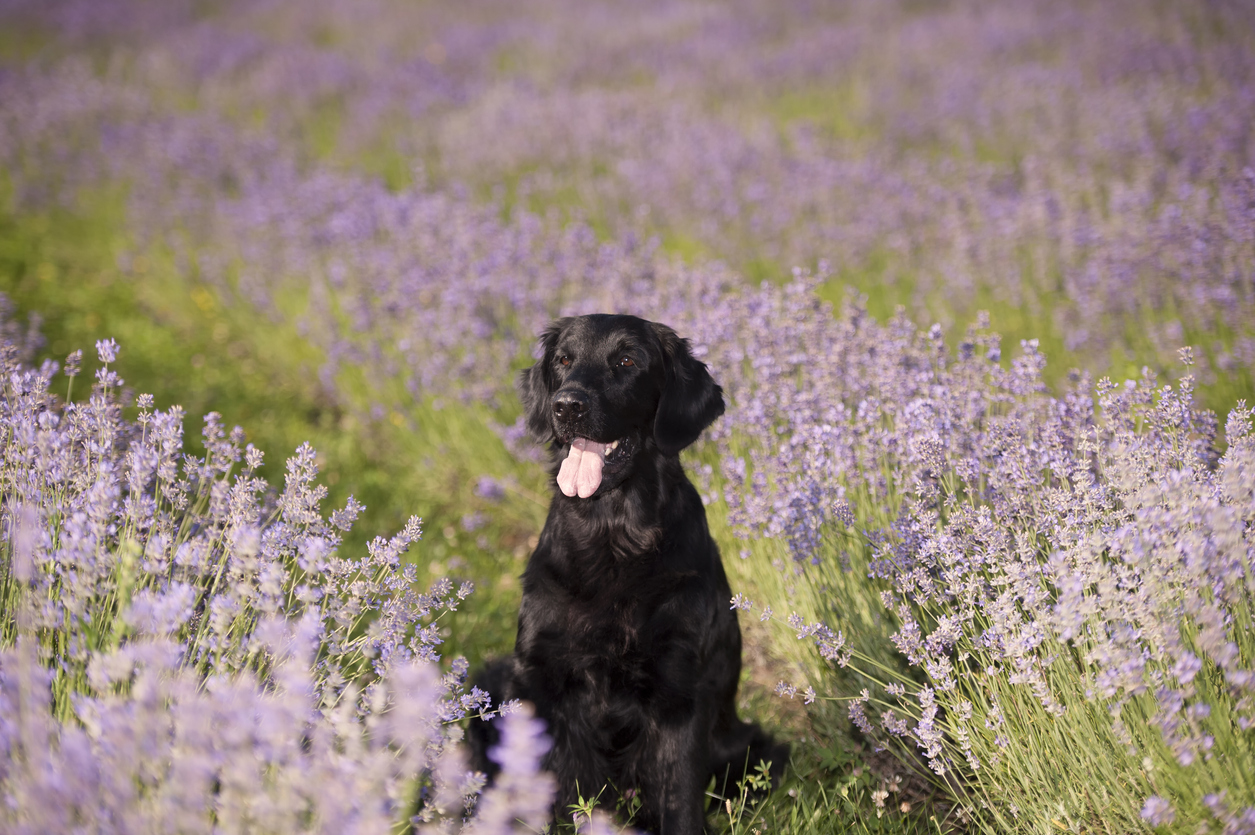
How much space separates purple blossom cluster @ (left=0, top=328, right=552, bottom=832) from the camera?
1088mm

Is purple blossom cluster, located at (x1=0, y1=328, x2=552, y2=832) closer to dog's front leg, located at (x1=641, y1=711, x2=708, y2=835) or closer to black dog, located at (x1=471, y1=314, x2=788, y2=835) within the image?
black dog, located at (x1=471, y1=314, x2=788, y2=835)

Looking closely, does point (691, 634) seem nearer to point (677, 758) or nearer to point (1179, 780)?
point (677, 758)

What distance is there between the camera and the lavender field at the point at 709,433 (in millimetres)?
1545

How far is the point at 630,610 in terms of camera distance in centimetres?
236

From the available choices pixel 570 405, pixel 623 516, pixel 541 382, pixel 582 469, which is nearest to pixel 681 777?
pixel 623 516

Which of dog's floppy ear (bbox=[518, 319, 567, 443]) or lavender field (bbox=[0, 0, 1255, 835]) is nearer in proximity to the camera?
lavender field (bbox=[0, 0, 1255, 835])

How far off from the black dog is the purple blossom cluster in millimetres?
383

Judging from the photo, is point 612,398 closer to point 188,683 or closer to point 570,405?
point 570,405

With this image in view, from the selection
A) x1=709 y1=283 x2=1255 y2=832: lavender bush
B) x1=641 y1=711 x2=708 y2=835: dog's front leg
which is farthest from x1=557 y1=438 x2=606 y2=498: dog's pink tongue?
x1=641 y1=711 x2=708 y2=835: dog's front leg

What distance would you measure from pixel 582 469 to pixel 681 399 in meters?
0.43

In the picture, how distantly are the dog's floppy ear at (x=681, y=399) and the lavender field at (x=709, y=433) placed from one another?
0.88ft

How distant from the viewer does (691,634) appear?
2357 millimetres

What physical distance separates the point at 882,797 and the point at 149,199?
7418 mm

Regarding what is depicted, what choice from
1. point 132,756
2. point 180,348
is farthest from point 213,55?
point 132,756
